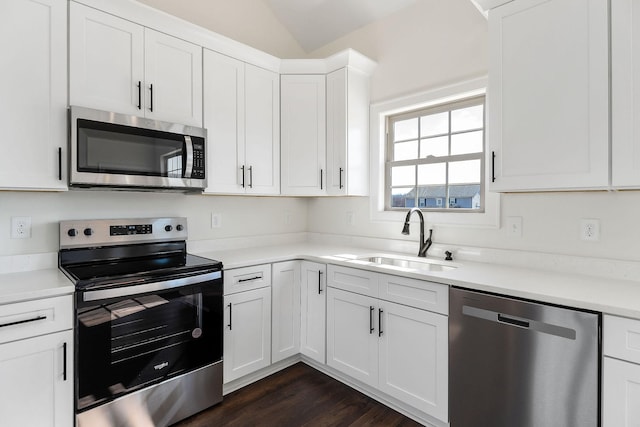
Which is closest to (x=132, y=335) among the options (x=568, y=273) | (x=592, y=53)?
(x=568, y=273)

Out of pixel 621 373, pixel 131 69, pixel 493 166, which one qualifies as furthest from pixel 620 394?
pixel 131 69

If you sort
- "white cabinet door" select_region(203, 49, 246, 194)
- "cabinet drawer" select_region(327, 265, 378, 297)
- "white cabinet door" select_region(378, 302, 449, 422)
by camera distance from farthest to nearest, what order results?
"white cabinet door" select_region(203, 49, 246, 194)
"cabinet drawer" select_region(327, 265, 378, 297)
"white cabinet door" select_region(378, 302, 449, 422)

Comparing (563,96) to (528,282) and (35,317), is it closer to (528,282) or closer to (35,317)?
(528,282)

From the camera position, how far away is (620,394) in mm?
1292

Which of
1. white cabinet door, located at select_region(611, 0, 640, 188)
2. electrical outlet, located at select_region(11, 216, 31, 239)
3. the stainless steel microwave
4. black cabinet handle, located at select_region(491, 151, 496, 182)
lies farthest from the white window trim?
electrical outlet, located at select_region(11, 216, 31, 239)

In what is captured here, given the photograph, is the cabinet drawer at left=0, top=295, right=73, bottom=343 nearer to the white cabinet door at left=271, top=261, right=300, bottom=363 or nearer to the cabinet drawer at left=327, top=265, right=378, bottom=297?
the white cabinet door at left=271, top=261, right=300, bottom=363

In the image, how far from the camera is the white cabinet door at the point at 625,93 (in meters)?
1.48

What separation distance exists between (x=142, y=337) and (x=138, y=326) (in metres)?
0.07

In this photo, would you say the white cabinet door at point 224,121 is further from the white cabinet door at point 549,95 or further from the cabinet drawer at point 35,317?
the white cabinet door at point 549,95

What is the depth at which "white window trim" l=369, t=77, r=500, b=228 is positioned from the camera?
2258mm

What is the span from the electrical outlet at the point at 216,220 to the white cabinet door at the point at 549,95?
6.74 ft

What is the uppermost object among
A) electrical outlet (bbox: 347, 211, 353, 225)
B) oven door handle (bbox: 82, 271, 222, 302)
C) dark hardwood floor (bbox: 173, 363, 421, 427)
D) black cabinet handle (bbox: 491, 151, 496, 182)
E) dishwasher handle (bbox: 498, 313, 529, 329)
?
black cabinet handle (bbox: 491, 151, 496, 182)

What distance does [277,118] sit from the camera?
2859 mm

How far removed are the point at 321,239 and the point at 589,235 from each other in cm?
214
